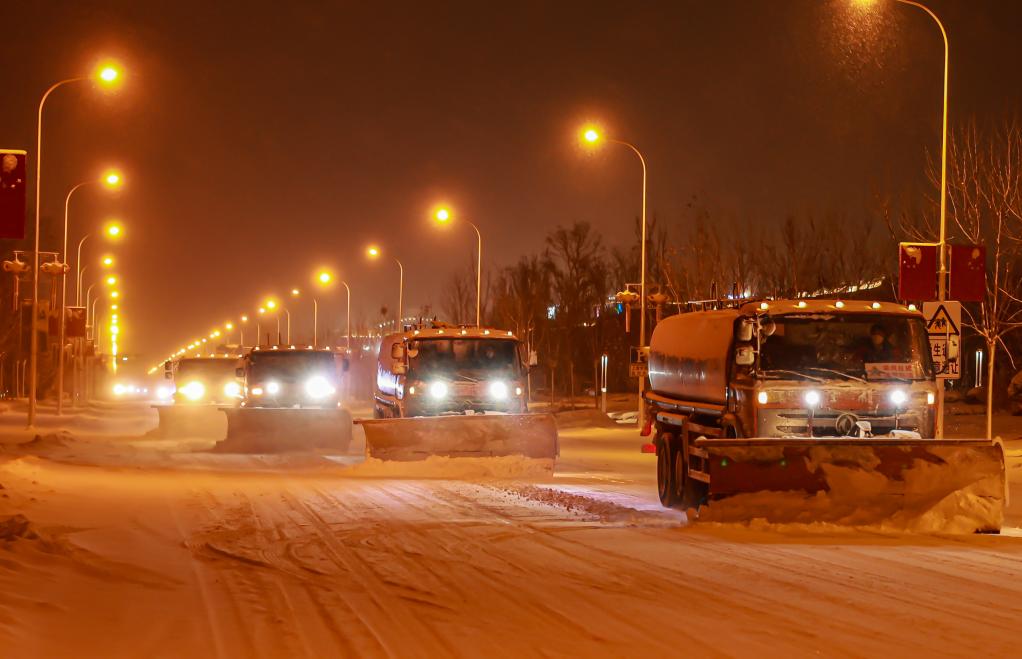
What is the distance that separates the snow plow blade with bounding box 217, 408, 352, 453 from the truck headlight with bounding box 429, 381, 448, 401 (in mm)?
2174

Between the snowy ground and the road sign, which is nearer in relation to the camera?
the snowy ground

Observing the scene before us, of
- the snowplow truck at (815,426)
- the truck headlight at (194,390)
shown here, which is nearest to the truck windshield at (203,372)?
the truck headlight at (194,390)

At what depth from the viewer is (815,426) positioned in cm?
1656

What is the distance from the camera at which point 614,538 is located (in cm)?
1441

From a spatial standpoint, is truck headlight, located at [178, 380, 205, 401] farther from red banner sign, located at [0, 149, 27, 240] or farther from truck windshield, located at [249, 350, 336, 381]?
red banner sign, located at [0, 149, 27, 240]

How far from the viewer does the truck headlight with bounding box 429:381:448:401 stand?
30000 millimetres

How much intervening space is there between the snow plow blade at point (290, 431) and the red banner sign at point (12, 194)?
32.7ft

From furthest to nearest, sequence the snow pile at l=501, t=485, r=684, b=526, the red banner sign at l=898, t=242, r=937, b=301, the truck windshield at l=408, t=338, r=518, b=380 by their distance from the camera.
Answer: the truck windshield at l=408, t=338, r=518, b=380 → the red banner sign at l=898, t=242, r=937, b=301 → the snow pile at l=501, t=485, r=684, b=526

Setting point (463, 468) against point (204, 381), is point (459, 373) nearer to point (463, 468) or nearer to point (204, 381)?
point (463, 468)

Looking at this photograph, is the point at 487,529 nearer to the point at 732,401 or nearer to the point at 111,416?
the point at 732,401

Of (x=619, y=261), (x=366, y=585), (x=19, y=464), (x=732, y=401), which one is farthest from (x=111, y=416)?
(x=366, y=585)

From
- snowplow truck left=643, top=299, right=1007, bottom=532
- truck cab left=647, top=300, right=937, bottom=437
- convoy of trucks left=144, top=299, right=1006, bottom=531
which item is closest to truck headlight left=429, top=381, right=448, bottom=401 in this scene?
convoy of trucks left=144, top=299, right=1006, bottom=531

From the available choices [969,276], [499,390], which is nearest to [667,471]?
[969,276]

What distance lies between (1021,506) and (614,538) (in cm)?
→ 783
